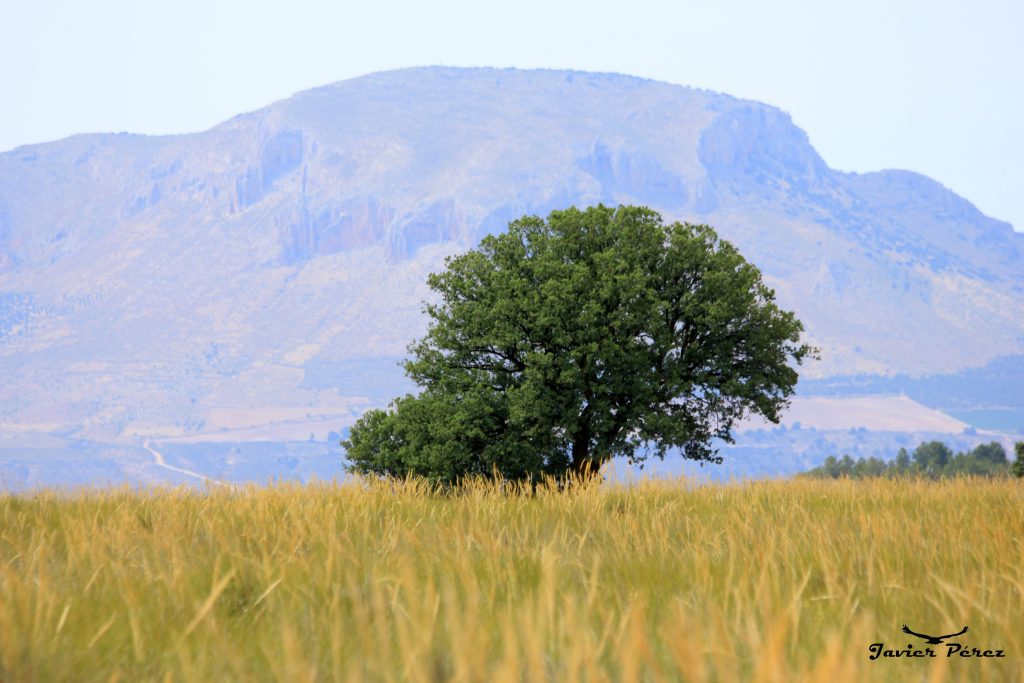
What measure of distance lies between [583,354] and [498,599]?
29320 mm

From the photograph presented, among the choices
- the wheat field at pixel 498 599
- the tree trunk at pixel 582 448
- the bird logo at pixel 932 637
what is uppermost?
the wheat field at pixel 498 599

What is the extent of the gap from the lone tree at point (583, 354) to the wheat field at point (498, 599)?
77.1 feet

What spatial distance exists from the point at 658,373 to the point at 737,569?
30812 mm

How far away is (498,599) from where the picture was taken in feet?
20.8


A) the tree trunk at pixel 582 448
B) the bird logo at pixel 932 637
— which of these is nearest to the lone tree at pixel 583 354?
the tree trunk at pixel 582 448

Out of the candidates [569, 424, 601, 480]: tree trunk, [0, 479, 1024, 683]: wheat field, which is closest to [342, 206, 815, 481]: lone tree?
[569, 424, 601, 480]: tree trunk

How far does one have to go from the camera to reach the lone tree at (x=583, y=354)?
34.7 m

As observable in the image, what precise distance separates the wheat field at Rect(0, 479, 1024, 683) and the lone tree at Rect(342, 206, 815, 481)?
77.1 ft

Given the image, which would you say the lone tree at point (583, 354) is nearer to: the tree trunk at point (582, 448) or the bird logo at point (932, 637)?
the tree trunk at point (582, 448)

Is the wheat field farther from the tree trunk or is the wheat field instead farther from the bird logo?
the tree trunk

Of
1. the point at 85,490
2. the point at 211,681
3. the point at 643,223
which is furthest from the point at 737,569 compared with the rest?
the point at 643,223

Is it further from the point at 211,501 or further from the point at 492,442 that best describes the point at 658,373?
the point at 211,501

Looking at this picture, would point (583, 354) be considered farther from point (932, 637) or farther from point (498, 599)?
point (932, 637)

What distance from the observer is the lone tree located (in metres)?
34.7
